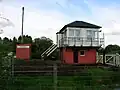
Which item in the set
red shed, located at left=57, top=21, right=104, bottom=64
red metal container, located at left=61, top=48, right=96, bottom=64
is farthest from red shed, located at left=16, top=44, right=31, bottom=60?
red metal container, located at left=61, top=48, right=96, bottom=64

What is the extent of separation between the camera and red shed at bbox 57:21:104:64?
29297mm

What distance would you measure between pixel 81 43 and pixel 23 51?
7811mm

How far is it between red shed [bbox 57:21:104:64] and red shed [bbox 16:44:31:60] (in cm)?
479

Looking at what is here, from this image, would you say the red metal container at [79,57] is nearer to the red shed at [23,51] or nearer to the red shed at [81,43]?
the red shed at [81,43]

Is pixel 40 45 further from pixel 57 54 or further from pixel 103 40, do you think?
pixel 103 40

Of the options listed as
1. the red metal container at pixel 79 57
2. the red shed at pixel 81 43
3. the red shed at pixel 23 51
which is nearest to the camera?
the red shed at pixel 81 43

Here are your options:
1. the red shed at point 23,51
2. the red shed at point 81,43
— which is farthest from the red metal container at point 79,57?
the red shed at point 23,51

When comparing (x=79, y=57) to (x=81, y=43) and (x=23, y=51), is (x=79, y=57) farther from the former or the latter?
(x=23, y=51)

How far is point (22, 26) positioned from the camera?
38375 millimetres

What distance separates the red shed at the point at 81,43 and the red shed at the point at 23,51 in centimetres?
479

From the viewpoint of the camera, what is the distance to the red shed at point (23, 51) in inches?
1175

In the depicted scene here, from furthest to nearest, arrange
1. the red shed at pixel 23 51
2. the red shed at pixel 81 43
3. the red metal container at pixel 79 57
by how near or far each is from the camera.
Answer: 1. the red shed at pixel 23 51
2. the red metal container at pixel 79 57
3. the red shed at pixel 81 43

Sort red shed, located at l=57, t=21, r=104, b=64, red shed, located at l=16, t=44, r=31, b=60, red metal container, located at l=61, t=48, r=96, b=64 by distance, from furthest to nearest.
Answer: red shed, located at l=16, t=44, r=31, b=60 → red metal container, located at l=61, t=48, r=96, b=64 → red shed, located at l=57, t=21, r=104, b=64

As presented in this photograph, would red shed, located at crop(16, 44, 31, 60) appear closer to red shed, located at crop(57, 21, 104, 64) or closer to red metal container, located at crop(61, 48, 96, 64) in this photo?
red shed, located at crop(57, 21, 104, 64)
